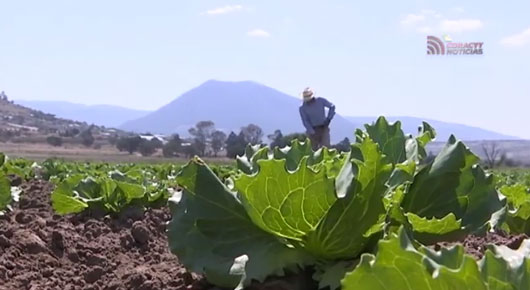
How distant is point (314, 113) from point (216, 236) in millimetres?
8370

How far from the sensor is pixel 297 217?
7.36 feet

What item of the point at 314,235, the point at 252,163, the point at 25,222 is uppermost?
the point at 252,163

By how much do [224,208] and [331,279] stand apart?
41cm

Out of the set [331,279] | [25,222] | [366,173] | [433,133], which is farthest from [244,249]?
[25,222]

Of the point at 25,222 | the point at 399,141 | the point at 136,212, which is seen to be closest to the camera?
the point at 399,141

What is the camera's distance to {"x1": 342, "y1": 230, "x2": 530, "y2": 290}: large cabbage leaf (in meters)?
1.26

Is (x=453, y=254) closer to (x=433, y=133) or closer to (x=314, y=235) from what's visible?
(x=314, y=235)

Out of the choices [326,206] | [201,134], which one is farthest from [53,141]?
[326,206]

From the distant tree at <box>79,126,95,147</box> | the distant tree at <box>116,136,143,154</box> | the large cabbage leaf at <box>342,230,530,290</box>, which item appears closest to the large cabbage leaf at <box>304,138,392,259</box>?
the large cabbage leaf at <box>342,230,530,290</box>

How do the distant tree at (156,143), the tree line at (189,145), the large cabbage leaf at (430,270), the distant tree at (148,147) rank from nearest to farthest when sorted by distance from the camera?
the large cabbage leaf at (430,270)
the tree line at (189,145)
the distant tree at (148,147)
the distant tree at (156,143)

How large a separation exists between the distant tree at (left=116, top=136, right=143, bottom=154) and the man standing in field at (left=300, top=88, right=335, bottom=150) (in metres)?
67.7

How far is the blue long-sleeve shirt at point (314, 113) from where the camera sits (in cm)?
1066

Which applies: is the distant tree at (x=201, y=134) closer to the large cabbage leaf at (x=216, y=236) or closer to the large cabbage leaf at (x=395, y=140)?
the large cabbage leaf at (x=395, y=140)

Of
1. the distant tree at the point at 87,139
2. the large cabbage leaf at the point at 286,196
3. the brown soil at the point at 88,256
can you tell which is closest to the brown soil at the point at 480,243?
the large cabbage leaf at the point at 286,196
